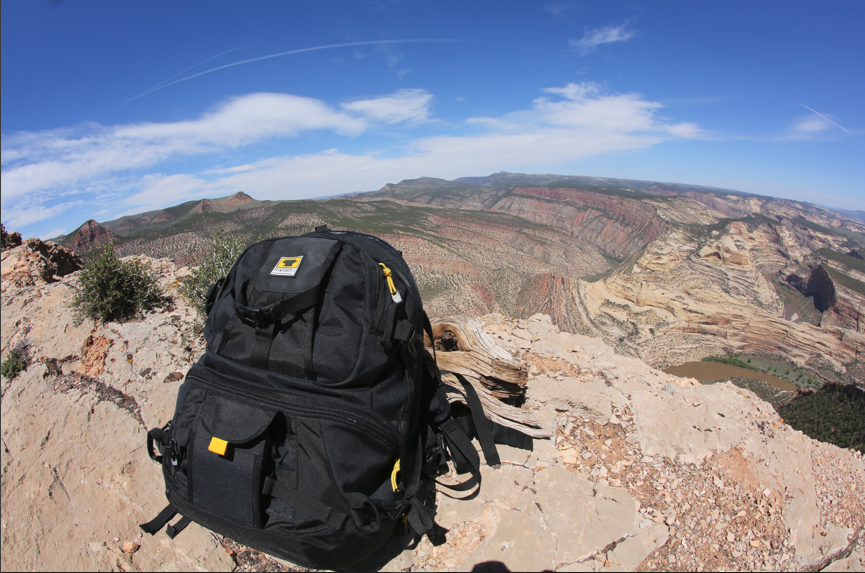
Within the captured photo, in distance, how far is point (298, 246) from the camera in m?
2.44

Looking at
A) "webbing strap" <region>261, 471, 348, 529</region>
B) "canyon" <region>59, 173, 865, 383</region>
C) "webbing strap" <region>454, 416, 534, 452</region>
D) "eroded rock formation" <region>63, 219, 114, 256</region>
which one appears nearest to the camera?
"webbing strap" <region>261, 471, 348, 529</region>

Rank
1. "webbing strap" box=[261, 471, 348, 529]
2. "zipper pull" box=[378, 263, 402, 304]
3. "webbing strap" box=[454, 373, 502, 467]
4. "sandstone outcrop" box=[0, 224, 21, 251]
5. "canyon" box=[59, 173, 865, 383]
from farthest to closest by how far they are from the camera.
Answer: "canyon" box=[59, 173, 865, 383] → "sandstone outcrop" box=[0, 224, 21, 251] → "webbing strap" box=[454, 373, 502, 467] → "zipper pull" box=[378, 263, 402, 304] → "webbing strap" box=[261, 471, 348, 529]

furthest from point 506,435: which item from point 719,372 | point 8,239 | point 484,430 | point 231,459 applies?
point 719,372

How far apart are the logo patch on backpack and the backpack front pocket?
0.82 metres

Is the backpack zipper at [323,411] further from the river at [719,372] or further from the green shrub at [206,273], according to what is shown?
the river at [719,372]

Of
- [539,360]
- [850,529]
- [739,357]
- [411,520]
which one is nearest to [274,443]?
[411,520]

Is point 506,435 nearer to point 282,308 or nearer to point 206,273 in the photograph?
point 282,308

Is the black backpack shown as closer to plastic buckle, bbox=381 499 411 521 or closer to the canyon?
plastic buckle, bbox=381 499 411 521

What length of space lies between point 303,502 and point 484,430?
1.69m

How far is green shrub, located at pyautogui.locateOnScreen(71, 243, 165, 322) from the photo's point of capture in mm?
3926

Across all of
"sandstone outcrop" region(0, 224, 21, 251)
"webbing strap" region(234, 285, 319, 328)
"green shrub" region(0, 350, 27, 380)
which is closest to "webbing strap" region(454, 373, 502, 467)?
"webbing strap" region(234, 285, 319, 328)

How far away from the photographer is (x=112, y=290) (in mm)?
4012

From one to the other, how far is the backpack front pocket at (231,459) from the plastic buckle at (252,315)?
0.48 m

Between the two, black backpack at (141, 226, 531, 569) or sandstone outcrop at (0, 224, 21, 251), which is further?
sandstone outcrop at (0, 224, 21, 251)
